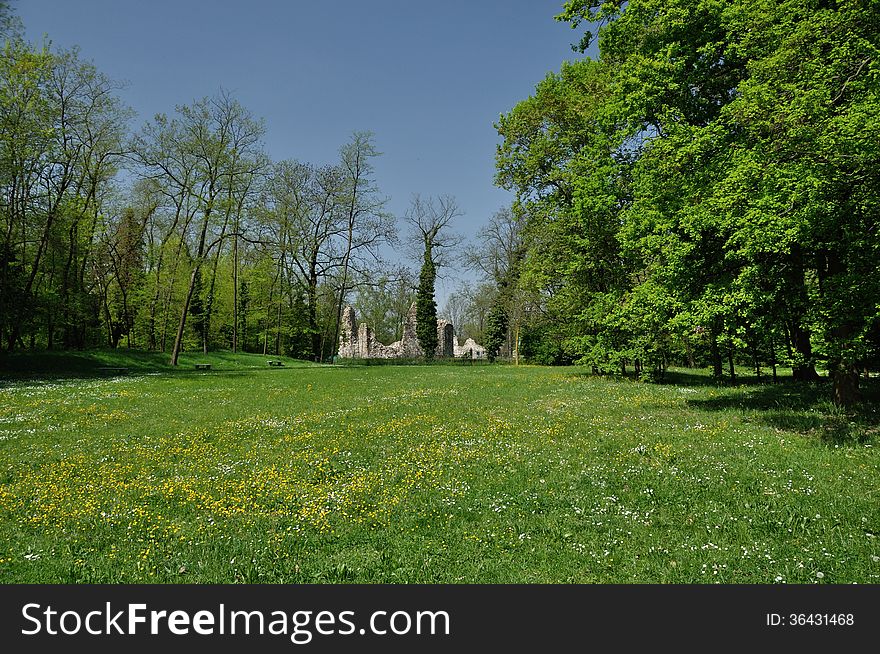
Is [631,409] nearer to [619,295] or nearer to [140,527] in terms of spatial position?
[619,295]

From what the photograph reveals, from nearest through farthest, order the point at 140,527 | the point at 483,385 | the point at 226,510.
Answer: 1. the point at 140,527
2. the point at 226,510
3. the point at 483,385

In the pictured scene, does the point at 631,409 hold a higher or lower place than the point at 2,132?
lower

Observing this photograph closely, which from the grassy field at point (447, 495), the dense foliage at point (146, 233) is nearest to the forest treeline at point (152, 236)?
the dense foliage at point (146, 233)

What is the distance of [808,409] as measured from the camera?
13.7 meters

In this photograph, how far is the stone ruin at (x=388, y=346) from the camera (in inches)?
2778

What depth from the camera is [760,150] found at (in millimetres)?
10703

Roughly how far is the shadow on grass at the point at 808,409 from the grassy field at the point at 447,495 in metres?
0.11

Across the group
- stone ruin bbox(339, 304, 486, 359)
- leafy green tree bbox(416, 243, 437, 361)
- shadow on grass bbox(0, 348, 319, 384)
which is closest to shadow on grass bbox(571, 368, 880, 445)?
shadow on grass bbox(0, 348, 319, 384)

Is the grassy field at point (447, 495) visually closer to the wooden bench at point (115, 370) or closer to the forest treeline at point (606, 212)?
the forest treeline at point (606, 212)

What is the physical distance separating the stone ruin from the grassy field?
54950 millimetres

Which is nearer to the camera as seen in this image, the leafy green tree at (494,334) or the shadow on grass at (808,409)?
A: the shadow on grass at (808,409)

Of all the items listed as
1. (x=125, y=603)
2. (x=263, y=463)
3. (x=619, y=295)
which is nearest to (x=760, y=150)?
(x=619, y=295)

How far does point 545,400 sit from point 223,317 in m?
52.9

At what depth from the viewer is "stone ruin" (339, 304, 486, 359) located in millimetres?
70562
